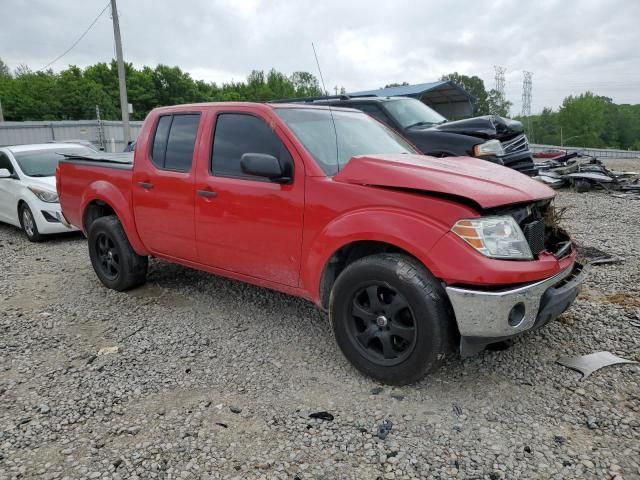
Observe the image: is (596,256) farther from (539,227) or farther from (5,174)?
(5,174)

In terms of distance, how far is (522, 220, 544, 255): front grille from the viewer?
2.97 meters

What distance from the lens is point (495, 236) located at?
2785 millimetres

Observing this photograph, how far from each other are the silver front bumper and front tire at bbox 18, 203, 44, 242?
710 cm

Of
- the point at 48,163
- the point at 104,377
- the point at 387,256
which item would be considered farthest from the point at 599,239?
the point at 48,163

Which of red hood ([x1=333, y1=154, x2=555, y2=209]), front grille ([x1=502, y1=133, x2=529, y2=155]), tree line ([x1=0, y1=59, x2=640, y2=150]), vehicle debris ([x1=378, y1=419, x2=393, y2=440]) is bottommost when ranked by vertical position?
vehicle debris ([x1=378, y1=419, x2=393, y2=440])

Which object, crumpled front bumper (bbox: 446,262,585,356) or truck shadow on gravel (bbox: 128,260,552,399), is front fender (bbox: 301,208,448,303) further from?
truck shadow on gravel (bbox: 128,260,552,399)

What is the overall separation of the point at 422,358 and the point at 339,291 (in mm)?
667

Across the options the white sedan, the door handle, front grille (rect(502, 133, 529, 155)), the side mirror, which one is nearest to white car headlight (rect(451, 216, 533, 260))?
the side mirror

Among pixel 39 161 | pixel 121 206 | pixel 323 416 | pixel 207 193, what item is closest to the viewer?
pixel 323 416

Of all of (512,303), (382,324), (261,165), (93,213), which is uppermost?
(261,165)

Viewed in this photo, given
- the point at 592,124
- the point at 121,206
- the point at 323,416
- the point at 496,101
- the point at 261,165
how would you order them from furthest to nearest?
1. the point at 592,124
2. the point at 496,101
3. the point at 121,206
4. the point at 261,165
5. the point at 323,416

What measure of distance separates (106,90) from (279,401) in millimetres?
71635


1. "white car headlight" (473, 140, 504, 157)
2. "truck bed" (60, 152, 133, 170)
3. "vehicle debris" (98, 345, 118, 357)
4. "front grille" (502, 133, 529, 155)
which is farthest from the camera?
"front grille" (502, 133, 529, 155)

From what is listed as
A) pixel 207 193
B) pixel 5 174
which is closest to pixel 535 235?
pixel 207 193
